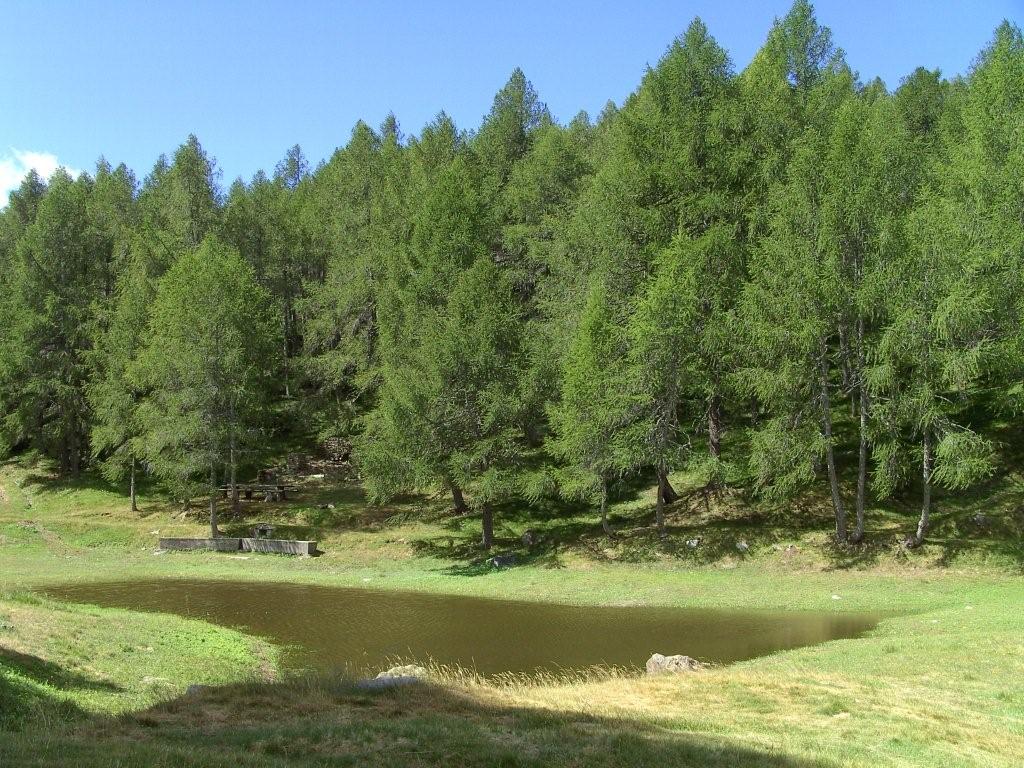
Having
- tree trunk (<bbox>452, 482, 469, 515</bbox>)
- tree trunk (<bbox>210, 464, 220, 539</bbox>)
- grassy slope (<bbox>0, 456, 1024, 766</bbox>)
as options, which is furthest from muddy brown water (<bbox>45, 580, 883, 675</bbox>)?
tree trunk (<bbox>452, 482, 469, 515</bbox>)

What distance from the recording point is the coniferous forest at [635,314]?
1085 inches

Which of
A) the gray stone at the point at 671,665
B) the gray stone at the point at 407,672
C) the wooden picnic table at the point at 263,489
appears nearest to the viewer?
the gray stone at the point at 407,672

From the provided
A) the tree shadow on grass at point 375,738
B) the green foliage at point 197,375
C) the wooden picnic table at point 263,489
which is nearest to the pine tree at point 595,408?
the green foliage at point 197,375

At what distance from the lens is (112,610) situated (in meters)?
22.6

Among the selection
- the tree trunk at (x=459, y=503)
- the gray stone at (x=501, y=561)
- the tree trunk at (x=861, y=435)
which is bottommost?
the gray stone at (x=501, y=561)

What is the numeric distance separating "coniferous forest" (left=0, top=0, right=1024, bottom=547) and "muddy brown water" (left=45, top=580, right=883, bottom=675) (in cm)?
808

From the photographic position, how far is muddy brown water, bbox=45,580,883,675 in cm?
1777

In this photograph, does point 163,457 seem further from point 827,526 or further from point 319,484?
point 827,526

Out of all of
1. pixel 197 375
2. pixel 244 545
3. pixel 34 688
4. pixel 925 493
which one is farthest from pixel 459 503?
pixel 34 688

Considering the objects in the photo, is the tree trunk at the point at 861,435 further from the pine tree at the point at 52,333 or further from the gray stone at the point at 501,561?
the pine tree at the point at 52,333

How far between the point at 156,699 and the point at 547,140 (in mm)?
40480

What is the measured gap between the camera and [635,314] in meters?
31.5

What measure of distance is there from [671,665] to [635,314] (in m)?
18.9

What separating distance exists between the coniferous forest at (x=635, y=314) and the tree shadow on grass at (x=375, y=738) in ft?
66.8
